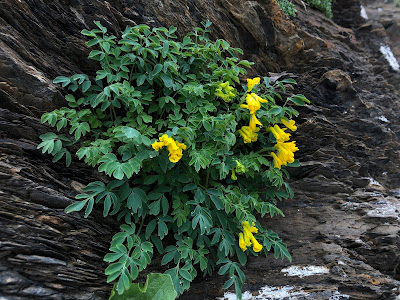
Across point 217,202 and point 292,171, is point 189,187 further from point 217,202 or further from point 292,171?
point 292,171

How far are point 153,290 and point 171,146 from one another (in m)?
1.17

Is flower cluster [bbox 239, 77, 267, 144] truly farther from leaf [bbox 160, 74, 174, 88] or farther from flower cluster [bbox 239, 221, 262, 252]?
flower cluster [bbox 239, 221, 262, 252]

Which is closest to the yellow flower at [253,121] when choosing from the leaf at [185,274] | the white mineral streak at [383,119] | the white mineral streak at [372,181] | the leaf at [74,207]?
the leaf at [185,274]

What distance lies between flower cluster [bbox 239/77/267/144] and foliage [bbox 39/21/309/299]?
1 centimetres

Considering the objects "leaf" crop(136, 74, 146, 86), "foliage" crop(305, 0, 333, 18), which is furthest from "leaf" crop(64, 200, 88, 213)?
"foliage" crop(305, 0, 333, 18)

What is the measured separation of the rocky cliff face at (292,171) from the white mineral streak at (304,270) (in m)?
0.01

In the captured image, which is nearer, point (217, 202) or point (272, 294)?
point (217, 202)

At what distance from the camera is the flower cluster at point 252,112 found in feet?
9.64

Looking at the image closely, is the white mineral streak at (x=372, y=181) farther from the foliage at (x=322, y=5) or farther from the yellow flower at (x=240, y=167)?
the foliage at (x=322, y=5)

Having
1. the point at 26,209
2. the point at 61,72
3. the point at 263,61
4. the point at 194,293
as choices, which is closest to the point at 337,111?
the point at 263,61

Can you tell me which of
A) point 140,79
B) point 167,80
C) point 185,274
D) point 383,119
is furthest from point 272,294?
point 383,119

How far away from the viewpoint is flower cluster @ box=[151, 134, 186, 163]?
8.04ft

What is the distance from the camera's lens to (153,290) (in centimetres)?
240

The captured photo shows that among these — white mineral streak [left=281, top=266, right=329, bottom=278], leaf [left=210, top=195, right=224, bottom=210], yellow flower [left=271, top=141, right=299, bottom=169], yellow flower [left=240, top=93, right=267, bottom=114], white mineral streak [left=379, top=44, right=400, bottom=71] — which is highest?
white mineral streak [left=379, top=44, right=400, bottom=71]
